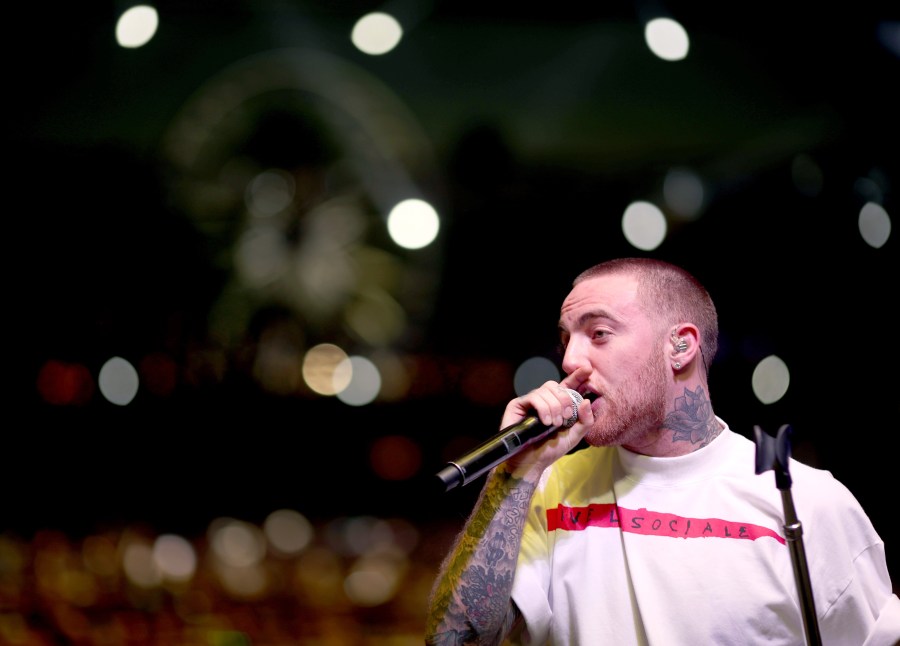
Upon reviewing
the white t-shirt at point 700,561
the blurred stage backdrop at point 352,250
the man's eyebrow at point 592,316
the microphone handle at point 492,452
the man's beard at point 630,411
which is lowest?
the white t-shirt at point 700,561

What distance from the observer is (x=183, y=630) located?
388 centimetres

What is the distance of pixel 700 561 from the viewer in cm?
147

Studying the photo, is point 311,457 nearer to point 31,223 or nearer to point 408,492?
point 408,492

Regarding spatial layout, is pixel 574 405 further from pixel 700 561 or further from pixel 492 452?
pixel 700 561

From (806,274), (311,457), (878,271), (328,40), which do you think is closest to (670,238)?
(806,274)

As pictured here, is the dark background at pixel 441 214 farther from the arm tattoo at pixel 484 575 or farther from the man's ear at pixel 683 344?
the arm tattoo at pixel 484 575

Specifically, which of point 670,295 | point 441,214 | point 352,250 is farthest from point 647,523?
point 352,250

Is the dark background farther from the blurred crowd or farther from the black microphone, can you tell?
the black microphone

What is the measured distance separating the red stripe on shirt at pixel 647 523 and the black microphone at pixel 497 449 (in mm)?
208

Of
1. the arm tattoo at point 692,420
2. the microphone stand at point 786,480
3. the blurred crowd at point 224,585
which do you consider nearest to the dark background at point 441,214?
the blurred crowd at point 224,585

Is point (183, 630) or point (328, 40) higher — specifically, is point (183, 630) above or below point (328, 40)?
below

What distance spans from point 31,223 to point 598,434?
11.6 feet

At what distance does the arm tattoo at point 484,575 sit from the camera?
1.47 metres

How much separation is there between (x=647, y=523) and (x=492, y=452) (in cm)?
39
